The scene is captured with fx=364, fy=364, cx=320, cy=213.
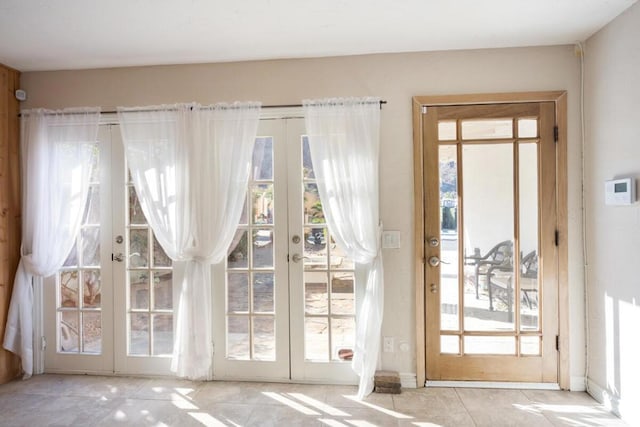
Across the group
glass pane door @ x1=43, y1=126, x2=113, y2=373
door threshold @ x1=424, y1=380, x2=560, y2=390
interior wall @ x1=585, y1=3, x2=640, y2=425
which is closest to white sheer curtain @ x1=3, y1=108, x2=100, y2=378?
glass pane door @ x1=43, y1=126, x2=113, y2=373

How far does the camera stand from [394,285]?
2812 mm

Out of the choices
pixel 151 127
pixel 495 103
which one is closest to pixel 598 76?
pixel 495 103

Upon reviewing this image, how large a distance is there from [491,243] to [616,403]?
4.14 ft

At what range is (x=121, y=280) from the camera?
301cm

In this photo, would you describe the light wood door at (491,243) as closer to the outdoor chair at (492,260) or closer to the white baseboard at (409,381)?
the outdoor chair at (492,260)

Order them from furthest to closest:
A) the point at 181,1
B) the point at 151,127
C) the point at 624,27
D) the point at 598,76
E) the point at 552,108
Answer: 1. the point at 151,127
2. the point at 552,108
3. the point at 598,76
4. the point at 624,27
5. the point at 181,1

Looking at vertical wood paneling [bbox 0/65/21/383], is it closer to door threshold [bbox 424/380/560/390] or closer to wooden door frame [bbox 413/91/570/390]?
wooden door frame [bbox 413/91/570/390]

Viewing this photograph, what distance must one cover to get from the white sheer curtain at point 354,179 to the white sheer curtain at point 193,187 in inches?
22.4

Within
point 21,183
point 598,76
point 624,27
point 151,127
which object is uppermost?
point 624,27

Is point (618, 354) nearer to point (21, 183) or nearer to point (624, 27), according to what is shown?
point (624, 27)

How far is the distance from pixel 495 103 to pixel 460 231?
995 millimetres

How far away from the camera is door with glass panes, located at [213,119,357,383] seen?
9.41 feet

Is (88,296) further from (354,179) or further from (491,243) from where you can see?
(491,243)

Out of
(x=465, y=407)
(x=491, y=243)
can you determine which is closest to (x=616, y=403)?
(x=465, y=407)
